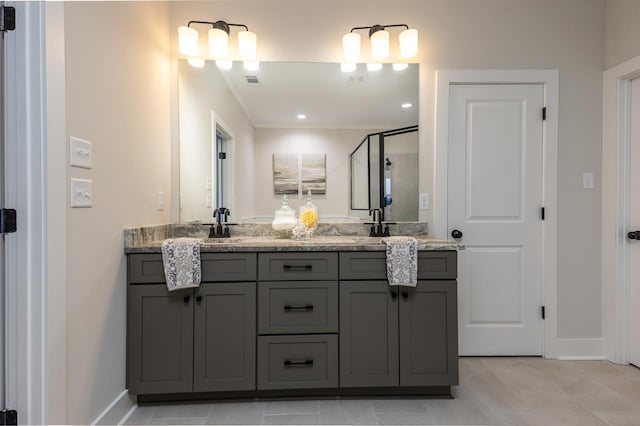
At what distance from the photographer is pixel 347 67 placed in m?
2.51

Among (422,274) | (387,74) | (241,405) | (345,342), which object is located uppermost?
(387,74)

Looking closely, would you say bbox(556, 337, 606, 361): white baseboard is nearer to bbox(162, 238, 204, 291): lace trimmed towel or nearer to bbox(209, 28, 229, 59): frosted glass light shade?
bbox(162, 238, 204, 291): lace trimmed towel

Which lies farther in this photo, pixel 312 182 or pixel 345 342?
pixel 312 182

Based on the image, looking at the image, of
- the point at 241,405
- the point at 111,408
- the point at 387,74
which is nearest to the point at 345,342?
the point at 241,405

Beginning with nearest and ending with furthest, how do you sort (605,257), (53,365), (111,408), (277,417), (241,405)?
(53,365), (111,408), (277,417), (241,405), (605,257)

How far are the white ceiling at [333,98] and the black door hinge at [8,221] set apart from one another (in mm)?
1589

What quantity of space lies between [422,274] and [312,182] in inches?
40.5

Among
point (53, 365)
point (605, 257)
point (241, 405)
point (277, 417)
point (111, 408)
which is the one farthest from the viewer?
point (605, 257)

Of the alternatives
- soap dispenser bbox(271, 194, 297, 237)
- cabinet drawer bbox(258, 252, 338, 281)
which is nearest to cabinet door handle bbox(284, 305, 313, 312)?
cabinet drawer bbox(258, 252, 338, 281)

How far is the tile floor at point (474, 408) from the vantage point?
1800mm

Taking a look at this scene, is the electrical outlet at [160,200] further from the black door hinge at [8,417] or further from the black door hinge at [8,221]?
the black door hinge at [8,417]

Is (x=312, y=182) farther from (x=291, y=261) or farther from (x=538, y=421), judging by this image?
(x=538, y=421)

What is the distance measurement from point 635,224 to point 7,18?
3551 millimetres

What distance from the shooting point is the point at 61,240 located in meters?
1.36
